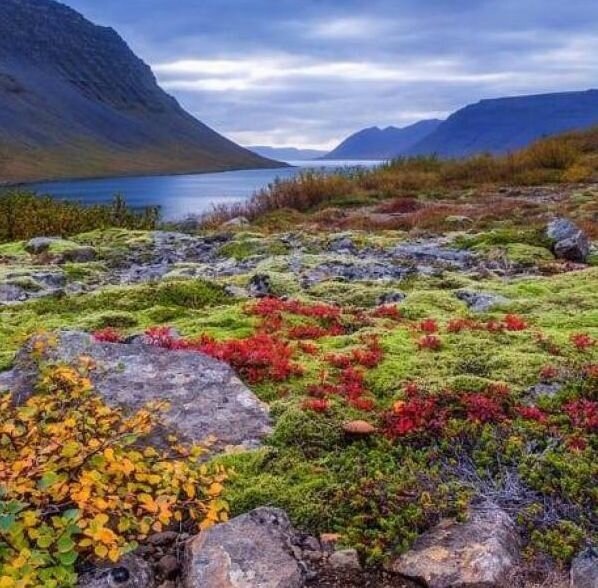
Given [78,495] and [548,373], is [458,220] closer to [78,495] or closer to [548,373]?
[548,373]

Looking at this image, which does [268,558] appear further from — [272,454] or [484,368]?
[484,368]

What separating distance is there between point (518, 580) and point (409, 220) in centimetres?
2108

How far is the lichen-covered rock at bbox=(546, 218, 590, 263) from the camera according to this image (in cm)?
1606

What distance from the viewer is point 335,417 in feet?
19.2

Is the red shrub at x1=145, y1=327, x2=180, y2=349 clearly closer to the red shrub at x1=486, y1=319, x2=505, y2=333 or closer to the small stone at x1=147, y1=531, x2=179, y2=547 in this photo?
the small stone at x1=147, y1=531, x2=179, y2=547

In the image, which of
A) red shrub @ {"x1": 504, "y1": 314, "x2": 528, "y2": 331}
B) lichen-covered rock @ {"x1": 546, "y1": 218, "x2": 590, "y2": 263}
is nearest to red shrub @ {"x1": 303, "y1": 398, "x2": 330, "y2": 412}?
red shrub @ {"x1": 504, "y1": 314, "x2": 528, "y2": 331}

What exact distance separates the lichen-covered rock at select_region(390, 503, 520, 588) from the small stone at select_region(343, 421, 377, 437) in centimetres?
107

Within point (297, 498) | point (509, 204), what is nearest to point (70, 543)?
point (297, 498)

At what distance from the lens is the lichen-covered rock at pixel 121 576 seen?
398cm

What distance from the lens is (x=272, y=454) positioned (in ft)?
17.4

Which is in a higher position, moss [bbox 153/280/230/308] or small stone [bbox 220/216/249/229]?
moss [bbox 153/280/230/308]

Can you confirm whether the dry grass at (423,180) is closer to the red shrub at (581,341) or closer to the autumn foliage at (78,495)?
the red shrub at (581,341)

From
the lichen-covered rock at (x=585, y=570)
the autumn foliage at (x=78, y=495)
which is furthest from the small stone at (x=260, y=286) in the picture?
the lichen-covered rock at (x=585, y=570)

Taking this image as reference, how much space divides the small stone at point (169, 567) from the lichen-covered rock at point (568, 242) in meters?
13.8
